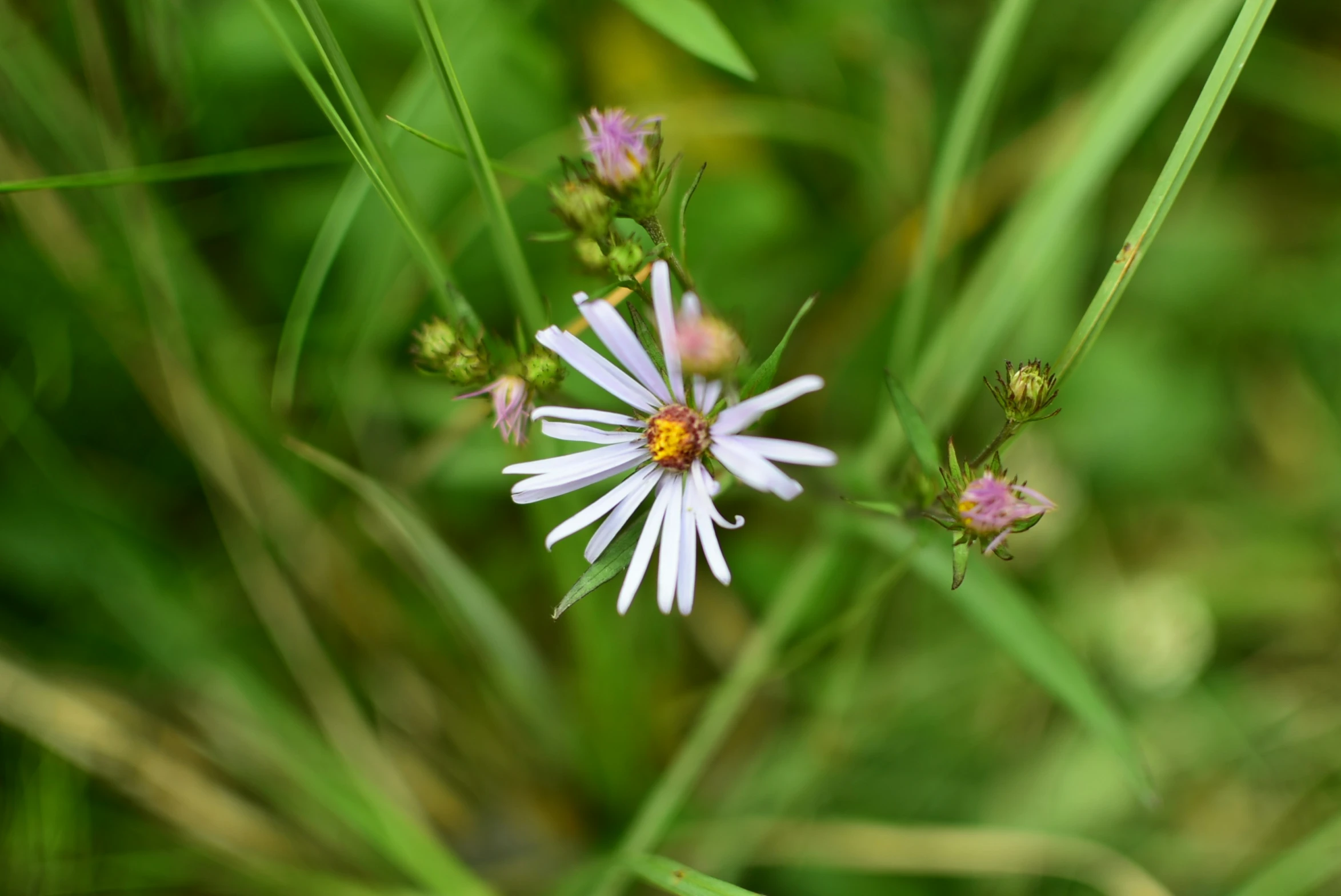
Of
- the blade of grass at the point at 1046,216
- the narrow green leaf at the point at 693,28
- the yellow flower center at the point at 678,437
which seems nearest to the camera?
the yellow flower center at the point at 678,437

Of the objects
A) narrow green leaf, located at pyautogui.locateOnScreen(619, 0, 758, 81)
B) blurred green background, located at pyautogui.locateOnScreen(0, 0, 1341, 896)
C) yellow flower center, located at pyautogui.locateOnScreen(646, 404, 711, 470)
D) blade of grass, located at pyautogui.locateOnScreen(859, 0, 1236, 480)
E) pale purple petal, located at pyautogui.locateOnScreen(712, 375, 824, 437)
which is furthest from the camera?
blurred green background, located at pyautogui.locateOnScreen(0, 0, 1341, 896)

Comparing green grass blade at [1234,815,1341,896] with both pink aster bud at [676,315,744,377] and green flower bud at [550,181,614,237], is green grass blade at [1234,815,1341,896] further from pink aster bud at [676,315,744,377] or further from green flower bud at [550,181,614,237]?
green flower bud at [550,181,614,237]

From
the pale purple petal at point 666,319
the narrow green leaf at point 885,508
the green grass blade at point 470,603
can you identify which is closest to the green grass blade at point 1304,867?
the narrow green leaf at point 885,508

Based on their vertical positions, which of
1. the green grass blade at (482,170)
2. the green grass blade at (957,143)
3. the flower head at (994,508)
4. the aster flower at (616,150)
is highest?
the green grass blade at (957,143)

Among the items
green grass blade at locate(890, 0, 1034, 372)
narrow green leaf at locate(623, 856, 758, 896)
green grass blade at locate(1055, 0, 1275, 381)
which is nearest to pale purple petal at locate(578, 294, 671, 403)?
green grass blade at locate(1055, 0, 1275, 381)

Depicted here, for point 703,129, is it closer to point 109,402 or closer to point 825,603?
point 825,603

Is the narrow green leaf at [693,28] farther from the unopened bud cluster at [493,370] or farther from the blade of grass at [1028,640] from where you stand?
the blade of grass at [1028,640]

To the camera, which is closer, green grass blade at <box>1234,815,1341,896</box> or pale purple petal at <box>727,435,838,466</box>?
pale purple petal at <box>727,435,838,466</box>

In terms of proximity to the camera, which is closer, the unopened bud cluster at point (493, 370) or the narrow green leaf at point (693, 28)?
the unopened bud cluster at point (493, 370)
